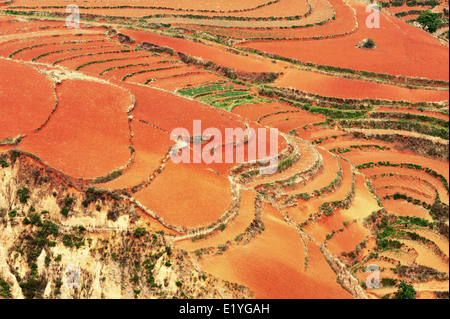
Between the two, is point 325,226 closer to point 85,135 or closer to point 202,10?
point 85,135

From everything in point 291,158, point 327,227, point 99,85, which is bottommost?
point 327,227

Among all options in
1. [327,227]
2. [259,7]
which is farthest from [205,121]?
[259,7]

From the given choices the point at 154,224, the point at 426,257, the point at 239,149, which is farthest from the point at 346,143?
the point at 154,224

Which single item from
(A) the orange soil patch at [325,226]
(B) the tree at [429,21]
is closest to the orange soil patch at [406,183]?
(A) the orange soil patch at [325,226]

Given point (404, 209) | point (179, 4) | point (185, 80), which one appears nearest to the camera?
point (404, 209)

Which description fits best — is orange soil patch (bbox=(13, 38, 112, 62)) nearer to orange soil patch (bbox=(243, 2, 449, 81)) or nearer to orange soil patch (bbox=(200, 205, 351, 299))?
orange soil patch (bbox=(243, 2, 449, 81))

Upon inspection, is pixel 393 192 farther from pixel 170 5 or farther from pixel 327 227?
pixel 170 5
